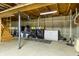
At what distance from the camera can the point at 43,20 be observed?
39.2 feet

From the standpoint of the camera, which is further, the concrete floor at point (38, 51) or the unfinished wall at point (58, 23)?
the unfinished wall at point (58, 23)

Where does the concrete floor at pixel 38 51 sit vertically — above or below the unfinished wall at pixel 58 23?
below

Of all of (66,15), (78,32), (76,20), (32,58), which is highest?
(66,15)

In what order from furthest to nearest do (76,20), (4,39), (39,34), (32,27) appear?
(32,27) < (39,34) < (4,39) < (76,20)

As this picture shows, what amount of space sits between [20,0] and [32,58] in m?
1.94

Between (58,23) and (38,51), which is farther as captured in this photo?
(58,23)

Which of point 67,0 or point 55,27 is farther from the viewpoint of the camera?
point 55,27

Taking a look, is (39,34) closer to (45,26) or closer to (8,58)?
(45,26)

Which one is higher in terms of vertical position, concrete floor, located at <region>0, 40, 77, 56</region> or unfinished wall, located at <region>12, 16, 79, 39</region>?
unfinished wall, located at <region>12, 16, 79, 39</region>

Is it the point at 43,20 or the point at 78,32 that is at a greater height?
the point at 43,20

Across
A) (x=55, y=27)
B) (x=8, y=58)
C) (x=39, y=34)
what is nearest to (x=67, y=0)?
(x=8, y=58)

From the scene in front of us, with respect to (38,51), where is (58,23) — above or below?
above

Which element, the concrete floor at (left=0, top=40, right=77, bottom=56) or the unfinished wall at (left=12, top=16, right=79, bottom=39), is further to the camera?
the unfinished wall at (left=12, top=16, right=79, bottom=39)

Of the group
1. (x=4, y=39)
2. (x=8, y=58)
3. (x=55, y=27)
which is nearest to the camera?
(x=8, y=58)
